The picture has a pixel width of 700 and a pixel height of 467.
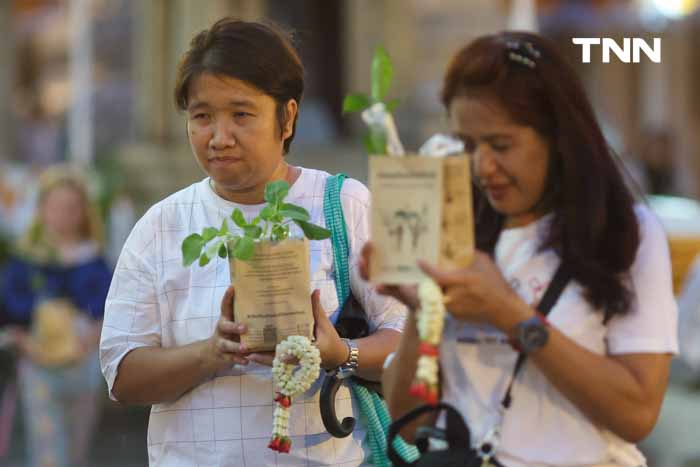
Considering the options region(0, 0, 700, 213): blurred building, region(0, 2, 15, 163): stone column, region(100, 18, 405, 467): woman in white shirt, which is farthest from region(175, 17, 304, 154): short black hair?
region(0, 2, 15, 163): stone column

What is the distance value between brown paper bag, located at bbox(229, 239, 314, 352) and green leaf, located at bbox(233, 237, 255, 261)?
28 millimetres

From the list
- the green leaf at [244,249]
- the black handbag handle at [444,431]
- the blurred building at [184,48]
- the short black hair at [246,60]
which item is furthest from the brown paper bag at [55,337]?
the black handbag handle at [444,431]

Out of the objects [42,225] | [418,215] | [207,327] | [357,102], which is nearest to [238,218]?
[207,327]

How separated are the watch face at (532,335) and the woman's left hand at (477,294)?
0.09ft

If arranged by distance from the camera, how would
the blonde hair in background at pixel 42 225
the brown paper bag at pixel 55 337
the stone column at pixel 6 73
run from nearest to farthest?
the brown paper bag at pixel 55 337, the blonde hair in background at pixel 42 225, the stone column at pixel 6 73

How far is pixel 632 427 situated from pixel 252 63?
1.24 meters

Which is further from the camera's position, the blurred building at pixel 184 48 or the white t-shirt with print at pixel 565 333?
the blurred building at pixel 184 48

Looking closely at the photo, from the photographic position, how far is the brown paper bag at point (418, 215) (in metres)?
2.44

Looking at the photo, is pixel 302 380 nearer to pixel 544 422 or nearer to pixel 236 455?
pixel 236 455

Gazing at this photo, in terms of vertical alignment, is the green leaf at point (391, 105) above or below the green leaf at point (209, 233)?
above

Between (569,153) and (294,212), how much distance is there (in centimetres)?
71

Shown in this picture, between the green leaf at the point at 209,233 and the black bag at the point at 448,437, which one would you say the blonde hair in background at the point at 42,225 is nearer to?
the green leaf at the point at 209,233

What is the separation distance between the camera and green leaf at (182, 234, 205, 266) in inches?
117

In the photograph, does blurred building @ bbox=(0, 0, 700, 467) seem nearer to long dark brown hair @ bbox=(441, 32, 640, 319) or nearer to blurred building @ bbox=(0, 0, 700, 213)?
blurred building @ bbox=(0, 0, 700, 213)
